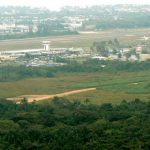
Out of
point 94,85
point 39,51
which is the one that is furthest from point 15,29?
point 94,85

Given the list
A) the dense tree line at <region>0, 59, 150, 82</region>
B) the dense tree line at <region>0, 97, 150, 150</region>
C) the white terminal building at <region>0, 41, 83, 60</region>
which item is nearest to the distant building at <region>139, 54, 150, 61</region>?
the dense tree line at <region>0, 59, 150, 82</region>

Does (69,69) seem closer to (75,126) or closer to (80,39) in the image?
(75,126)

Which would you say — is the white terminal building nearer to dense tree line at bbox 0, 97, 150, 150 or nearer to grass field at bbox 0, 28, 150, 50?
grass field at bbox 0, 28, 150, 50

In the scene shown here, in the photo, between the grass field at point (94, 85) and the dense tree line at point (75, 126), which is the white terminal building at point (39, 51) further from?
the dense tree line at point (75, 126)

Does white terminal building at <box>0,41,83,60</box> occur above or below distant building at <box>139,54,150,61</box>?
below

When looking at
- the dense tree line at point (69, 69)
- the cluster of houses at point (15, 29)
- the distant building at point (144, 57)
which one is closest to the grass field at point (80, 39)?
the cluster of houses at point (15, 29)

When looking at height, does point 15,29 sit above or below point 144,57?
below

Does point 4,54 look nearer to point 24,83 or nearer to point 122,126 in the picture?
point 24,83
